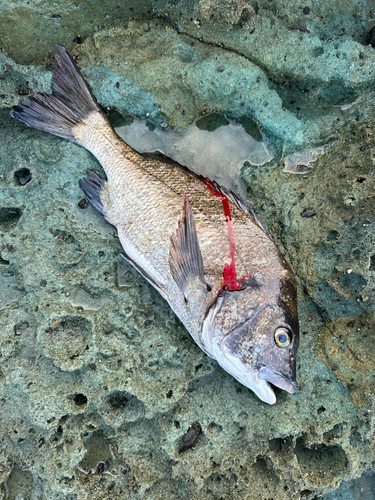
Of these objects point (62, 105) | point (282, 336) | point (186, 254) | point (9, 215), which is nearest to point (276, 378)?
point (282, 336)

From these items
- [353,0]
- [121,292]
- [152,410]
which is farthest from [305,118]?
[152,410]

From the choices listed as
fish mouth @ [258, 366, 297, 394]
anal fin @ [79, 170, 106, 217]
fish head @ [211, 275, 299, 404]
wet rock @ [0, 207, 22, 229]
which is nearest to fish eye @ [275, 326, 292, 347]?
fish head @ [211, 275, 299, 404]

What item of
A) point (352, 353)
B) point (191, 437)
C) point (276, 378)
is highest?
point (276, 378)

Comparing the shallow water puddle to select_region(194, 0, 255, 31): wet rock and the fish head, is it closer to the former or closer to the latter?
select_region(194, 0, 255, 31): wet rock

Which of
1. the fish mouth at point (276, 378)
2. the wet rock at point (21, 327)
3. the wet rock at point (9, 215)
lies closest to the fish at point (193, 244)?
the fish mouth at point (276, 378)

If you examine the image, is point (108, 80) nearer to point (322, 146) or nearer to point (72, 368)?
point (322, 146)

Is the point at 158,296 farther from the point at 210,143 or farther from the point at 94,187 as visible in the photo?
the point at 210,143

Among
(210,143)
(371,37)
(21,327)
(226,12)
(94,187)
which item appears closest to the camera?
(226,12)
